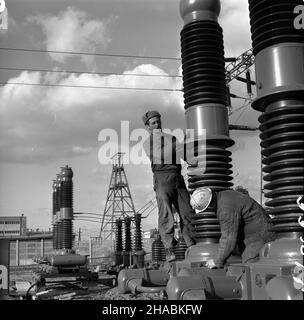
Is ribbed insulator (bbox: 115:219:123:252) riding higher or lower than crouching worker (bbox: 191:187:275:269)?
higher

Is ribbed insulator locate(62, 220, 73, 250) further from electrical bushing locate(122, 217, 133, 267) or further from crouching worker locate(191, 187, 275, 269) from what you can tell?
crouching worker locate(191, 187, 275, 269)

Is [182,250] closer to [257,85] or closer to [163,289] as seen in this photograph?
[163,289]

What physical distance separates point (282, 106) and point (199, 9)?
254 centimetres

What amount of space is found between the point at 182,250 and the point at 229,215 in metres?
4.46

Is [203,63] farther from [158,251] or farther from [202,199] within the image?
[158,251]

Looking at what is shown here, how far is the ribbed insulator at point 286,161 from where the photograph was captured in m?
3.42

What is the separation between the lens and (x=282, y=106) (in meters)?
3.54

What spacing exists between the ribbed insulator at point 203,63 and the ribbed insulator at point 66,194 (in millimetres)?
15803

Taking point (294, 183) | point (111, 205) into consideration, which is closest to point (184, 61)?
point (294, 183)

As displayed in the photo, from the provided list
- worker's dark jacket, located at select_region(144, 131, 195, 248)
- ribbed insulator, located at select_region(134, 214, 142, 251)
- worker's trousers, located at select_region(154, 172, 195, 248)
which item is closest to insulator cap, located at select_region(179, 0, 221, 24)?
worker's dark jacket, located at select_region(144, 131, 195, 248)

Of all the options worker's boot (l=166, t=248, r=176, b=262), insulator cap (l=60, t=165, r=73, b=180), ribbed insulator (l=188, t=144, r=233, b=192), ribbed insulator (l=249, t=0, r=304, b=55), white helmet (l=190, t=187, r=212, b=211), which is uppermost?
insulator cap (l=60, t=165, r=73, b=180)

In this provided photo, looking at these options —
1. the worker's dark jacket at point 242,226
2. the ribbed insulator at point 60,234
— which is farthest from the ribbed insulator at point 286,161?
the ribbed insulator at point 60,234

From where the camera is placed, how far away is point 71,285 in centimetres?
→ 1097

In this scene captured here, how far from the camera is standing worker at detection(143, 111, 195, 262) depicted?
5.14 m
